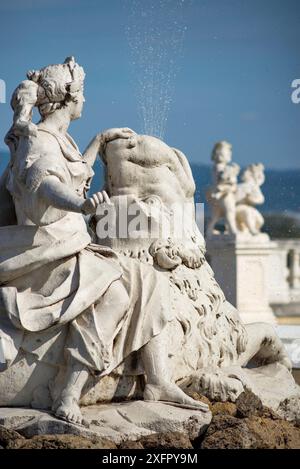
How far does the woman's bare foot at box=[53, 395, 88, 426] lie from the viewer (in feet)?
16.9

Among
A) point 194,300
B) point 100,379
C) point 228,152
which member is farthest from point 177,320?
point 228,152

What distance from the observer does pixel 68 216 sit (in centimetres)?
551

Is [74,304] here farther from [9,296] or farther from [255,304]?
[255,304]

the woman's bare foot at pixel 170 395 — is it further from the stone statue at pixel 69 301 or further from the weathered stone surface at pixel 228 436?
the weathered stone surface at pixel 228 436

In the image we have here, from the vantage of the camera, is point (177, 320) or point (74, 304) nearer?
point (74, 304)

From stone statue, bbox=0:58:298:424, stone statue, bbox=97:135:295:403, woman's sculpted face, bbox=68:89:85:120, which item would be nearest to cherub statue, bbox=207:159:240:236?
stone statue, bbox=97:135:295:403

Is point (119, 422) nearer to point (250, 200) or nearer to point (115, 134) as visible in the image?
point (115, 134)

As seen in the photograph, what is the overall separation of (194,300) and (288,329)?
14.1 ft

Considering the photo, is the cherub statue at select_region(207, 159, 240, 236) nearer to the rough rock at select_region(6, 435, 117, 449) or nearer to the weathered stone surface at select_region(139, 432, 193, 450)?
the weathered stone surface at select_region(139, 432, 193, 450)

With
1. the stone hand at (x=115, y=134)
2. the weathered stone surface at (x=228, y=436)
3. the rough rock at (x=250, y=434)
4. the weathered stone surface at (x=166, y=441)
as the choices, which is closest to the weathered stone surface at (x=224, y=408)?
the rough rock at (x=250, y=434)

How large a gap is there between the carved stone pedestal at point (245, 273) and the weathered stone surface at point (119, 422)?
8957 millimetres

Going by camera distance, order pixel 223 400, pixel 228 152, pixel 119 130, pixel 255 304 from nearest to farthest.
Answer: pixel 223 400, pixel 119 130, pixel 255 304, pixel 228 152

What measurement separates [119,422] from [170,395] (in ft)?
1.02

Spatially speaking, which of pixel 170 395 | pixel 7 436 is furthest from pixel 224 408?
pixel 7 436
